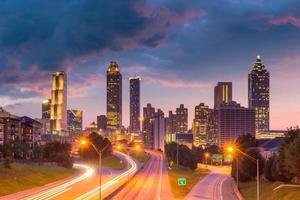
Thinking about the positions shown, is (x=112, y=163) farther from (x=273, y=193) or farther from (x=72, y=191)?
(x=273, y=193)

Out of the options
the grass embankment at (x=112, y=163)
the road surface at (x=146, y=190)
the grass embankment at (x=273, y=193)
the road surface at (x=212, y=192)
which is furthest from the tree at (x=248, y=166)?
the grass embankment at (x=112, y=163)

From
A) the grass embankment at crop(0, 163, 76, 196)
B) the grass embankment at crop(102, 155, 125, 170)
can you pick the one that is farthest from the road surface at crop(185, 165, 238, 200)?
the grass embankment at crop(102, 155, 125, 170)

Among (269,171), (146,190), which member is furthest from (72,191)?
(269,171)

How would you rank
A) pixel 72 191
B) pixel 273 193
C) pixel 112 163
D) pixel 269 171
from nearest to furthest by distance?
pixel 273 193
pixel 72 191
pixel 269 171
pixel 112 163

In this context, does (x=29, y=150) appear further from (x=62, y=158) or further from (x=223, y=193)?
(x=223, y=193)

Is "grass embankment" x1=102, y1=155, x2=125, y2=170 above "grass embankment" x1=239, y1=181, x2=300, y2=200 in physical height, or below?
below

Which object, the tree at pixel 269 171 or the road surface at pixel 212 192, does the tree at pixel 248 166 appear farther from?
the tree at pixel 269 171

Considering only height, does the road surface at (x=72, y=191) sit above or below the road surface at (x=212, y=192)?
above

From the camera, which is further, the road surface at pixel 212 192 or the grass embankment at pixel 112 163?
the grass embankment at pixel 112 163

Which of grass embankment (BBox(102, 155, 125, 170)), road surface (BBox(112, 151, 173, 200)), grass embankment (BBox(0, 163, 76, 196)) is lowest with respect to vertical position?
grass embankment (BBox(102, 155, 125, 170))

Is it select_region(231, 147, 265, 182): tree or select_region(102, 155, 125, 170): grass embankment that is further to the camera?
select_region(102, 155, 125, 170): grass embankment

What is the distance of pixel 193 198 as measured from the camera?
91.4 metres

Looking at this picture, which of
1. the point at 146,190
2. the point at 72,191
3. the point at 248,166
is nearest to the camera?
the point at 72,191

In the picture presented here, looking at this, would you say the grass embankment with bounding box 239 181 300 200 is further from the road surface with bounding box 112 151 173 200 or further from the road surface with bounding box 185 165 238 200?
the road surface with bounding box 112 151 173 200
